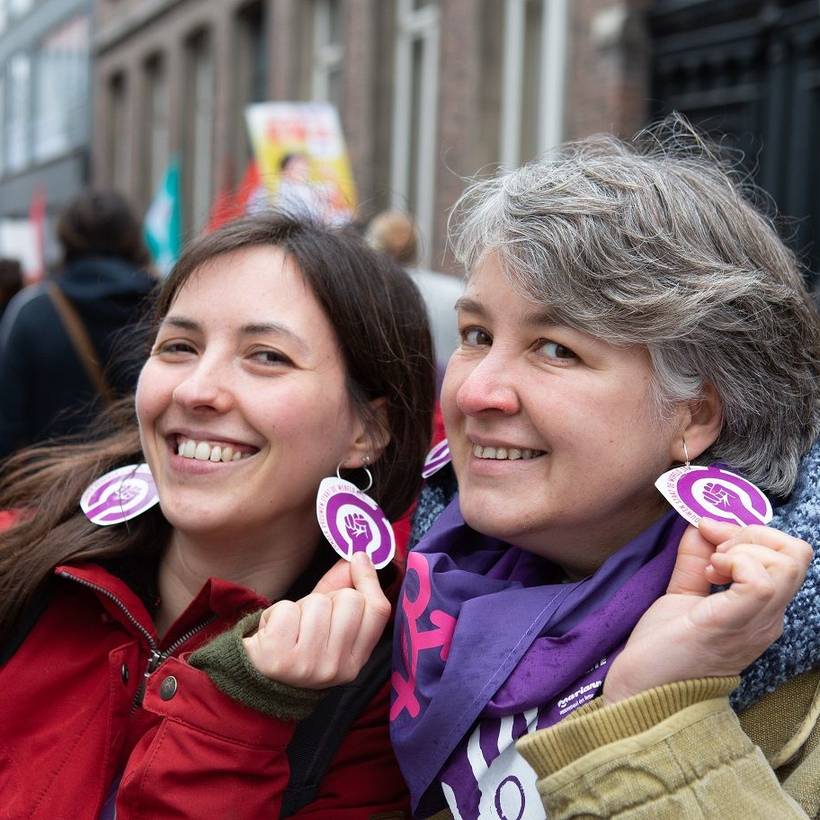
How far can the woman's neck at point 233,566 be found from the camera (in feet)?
6.75

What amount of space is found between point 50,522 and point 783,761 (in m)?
1.32

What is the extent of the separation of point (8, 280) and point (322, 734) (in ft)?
15.4

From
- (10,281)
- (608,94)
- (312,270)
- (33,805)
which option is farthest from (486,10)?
(33,805)

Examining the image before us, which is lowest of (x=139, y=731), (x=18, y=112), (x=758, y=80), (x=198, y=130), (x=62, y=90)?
(x=139, y=731)

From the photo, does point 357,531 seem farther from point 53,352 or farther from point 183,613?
point 53,352

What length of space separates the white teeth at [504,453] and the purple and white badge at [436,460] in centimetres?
31

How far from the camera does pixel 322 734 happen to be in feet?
6.09

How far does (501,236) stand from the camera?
1.74m

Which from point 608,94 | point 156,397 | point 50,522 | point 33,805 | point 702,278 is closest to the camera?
point 702,278

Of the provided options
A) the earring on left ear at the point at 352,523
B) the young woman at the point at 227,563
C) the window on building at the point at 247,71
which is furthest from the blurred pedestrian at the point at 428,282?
the window on building at the point at 247,71

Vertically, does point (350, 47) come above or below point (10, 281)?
above

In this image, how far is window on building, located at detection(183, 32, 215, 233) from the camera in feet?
55.5

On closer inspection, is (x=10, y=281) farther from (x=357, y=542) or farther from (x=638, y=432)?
(x=638, y=432)

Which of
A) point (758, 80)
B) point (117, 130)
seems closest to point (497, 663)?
point (758, 80)
